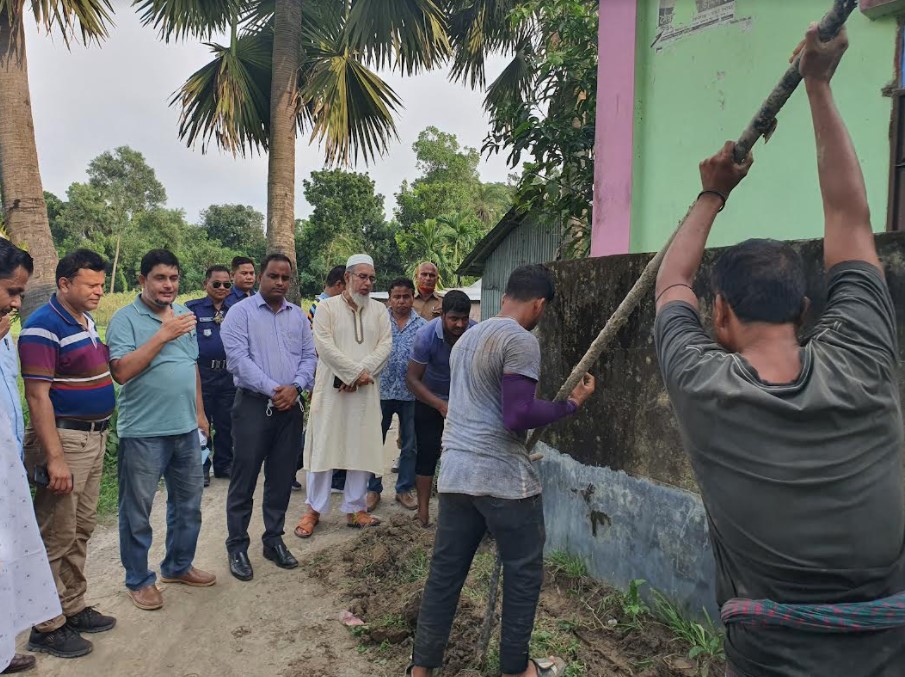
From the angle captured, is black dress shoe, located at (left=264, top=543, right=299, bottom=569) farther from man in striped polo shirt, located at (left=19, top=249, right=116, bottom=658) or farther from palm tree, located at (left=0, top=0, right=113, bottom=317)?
palm tree, located at (left=0, top=0, right=113, bottom=317)

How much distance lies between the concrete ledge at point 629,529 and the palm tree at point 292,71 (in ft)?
18.5

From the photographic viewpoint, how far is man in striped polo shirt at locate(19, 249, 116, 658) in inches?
112

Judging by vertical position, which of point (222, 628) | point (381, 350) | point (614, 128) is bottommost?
point (222, 628)

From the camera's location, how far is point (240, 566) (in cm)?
384

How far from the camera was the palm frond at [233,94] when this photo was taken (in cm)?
873

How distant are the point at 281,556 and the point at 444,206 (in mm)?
28316

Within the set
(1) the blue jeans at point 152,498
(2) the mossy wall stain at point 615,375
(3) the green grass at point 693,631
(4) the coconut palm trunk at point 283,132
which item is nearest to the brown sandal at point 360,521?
(1) the blue jeans at point 152,498

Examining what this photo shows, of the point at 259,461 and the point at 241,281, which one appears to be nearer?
the point at 259,461

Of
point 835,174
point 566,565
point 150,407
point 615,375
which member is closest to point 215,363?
point 150,407

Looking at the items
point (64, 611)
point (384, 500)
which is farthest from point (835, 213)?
point (384, 500)

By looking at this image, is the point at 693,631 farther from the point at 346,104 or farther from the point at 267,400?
the point at 346,104

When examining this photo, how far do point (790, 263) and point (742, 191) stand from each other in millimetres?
3121

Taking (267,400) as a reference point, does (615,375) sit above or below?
above

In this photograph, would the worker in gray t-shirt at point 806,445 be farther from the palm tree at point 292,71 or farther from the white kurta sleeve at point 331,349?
the palm tree at point 292,71
